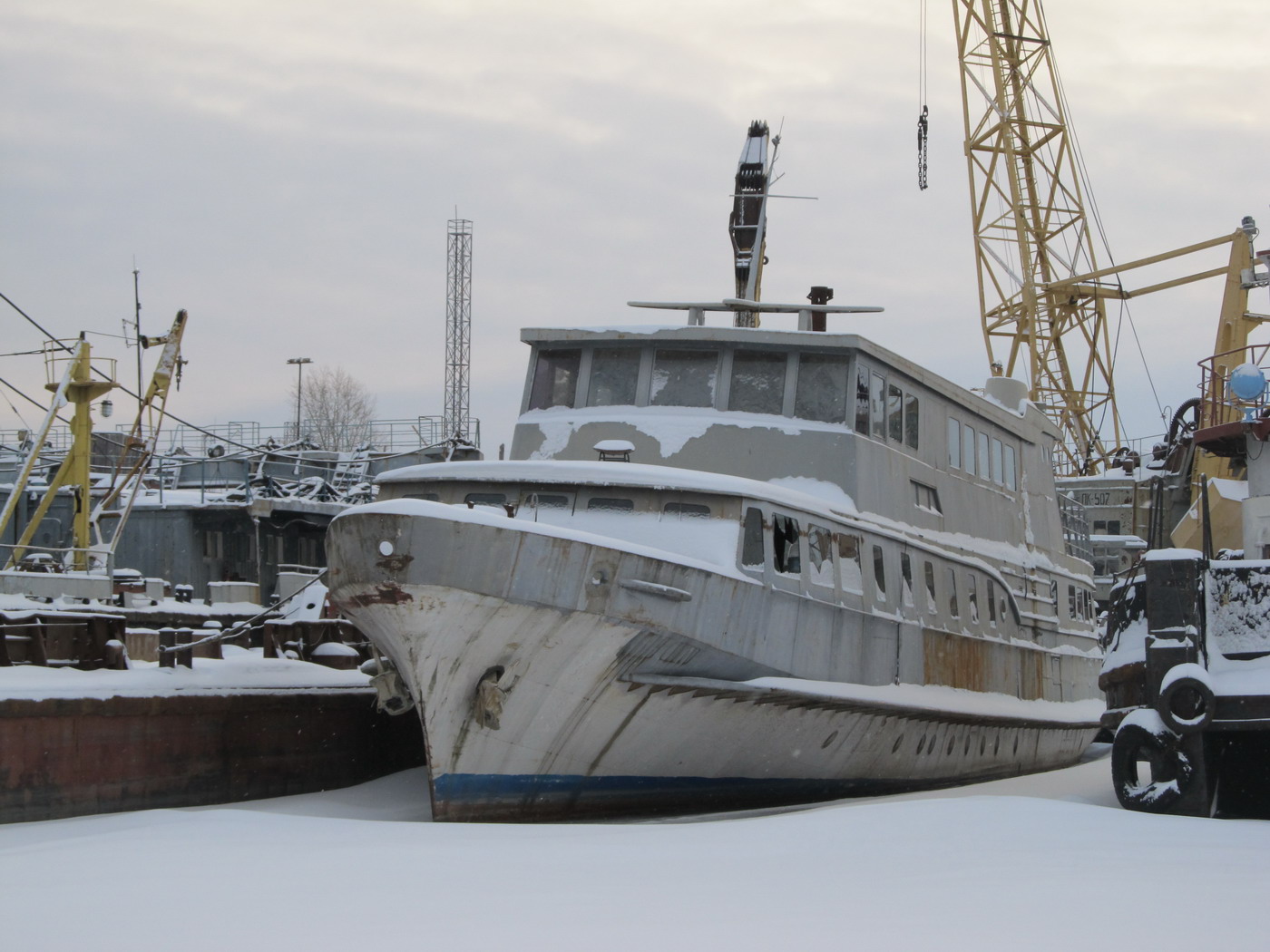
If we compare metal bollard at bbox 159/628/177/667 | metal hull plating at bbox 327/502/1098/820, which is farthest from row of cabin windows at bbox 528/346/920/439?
metal bollard at bbox 159/628/177/667

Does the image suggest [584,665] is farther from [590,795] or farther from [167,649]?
[167,649]

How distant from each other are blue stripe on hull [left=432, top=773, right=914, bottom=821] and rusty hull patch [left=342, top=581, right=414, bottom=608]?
4.91 feet

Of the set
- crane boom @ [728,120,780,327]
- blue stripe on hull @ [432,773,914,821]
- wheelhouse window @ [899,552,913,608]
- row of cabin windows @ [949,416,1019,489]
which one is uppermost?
crane boom @ [728,120,780,327]

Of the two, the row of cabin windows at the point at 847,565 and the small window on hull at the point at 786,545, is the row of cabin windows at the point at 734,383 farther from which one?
the small window on hull at the point at 786,545

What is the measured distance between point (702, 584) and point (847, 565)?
2.46 m

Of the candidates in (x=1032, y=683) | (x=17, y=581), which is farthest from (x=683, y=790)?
(x=17, y=581)

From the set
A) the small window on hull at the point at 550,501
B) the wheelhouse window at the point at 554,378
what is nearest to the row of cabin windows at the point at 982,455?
the wheelhouse window at the point at 554,378

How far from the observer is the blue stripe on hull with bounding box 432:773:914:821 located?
429 inches

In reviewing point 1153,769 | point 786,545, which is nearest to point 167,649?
point 786,545

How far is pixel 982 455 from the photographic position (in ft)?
56.2

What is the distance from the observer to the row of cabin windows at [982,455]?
16.3 m

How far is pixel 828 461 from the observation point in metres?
13.6

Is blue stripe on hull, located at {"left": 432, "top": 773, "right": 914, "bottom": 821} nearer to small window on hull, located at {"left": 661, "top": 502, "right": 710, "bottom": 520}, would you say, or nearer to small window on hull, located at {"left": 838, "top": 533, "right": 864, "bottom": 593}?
small window on hull, located at {"left": 838, "top": 533, "right": 864, "bottom": 593}

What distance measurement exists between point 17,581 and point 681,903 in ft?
45.9
